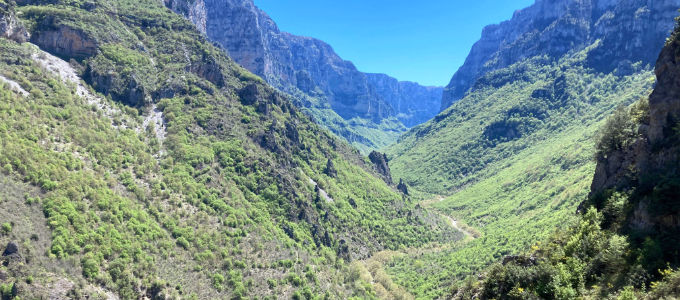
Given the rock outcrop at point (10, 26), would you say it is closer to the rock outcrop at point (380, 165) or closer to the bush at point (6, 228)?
the bush at point (6, 228)

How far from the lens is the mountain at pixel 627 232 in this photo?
78.5ft

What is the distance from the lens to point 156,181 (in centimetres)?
8244

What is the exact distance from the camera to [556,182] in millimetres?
146875

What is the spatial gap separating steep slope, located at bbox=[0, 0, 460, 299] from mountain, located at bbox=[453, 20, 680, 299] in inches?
1989

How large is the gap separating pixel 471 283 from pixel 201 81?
110760mm

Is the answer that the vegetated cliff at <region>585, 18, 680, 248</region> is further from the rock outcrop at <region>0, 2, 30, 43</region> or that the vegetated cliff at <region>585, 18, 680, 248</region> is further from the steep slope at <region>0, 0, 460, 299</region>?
the rock outcrop at <region>0, 2, 30, 43</region>

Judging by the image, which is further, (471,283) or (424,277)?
(424,277)

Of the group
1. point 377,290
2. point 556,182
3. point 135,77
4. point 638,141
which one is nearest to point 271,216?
point 377,290

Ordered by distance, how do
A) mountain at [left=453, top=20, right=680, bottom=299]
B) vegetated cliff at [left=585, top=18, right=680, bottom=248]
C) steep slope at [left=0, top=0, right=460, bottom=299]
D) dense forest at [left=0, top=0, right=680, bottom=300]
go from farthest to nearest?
steep slope at [left=0, top=0, right=460, bottom=299]
dense forest at [left=0, top=0, right=680, bottom=300]
vegetated cliff at [left=585, top=18, right=680, bottom=248]
mountain at [left=453, top=20, right=680, bottom=299]

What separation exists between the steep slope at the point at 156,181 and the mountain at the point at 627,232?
5051 centimetres

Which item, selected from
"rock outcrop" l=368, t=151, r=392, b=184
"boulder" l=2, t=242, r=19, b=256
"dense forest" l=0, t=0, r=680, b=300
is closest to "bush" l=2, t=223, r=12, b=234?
"dense forest" l=0, t=0, r=680, b=300

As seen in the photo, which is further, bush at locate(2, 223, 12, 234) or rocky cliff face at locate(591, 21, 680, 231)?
bush at locate(2, 223, 12, 234)

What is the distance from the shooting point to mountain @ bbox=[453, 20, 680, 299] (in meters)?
23.9

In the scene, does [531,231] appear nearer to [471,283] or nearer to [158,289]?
[471,283]
